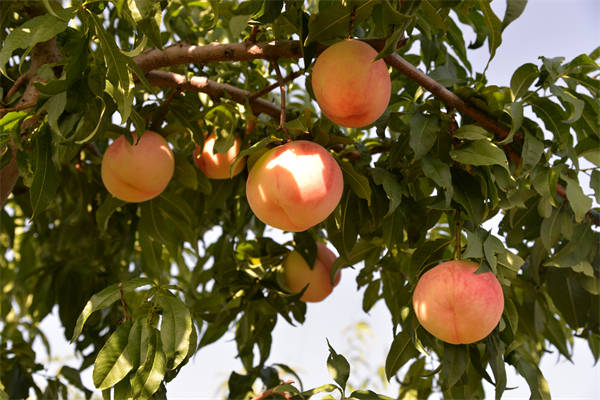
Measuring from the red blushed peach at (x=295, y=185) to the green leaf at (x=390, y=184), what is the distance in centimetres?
16

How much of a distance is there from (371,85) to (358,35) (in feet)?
0.60

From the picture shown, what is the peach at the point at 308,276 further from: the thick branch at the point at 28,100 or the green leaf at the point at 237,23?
→ the green leaf at the point at 237,23

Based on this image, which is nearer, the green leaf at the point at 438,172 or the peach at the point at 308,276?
the green leaf at the point at 438,172

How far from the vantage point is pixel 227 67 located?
2.00 m

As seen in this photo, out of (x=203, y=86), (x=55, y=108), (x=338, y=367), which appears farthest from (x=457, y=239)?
(x=55, y=108)

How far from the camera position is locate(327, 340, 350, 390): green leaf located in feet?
4.33

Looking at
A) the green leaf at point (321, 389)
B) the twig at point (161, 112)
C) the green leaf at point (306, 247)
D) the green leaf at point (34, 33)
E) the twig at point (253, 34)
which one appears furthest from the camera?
the green leaf at point (306, 247)

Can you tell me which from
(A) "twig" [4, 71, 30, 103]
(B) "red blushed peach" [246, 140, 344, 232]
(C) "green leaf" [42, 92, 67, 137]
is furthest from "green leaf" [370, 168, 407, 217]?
(A) "twig" [4, 71, 30, 103]

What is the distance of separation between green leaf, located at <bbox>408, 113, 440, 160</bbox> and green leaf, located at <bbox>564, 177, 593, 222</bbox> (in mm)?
316

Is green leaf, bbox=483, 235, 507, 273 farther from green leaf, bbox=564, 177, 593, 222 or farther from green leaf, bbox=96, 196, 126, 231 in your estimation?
green leaf, bbox=96, 196, 126, 231

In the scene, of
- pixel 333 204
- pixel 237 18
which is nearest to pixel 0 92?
pixel 237 18

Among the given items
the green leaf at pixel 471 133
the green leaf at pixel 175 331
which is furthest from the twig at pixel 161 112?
the green leaf at pixel 471 133

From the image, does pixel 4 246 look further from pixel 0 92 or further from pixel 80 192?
pixel 0 92

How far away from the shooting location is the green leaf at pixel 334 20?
1.20m
